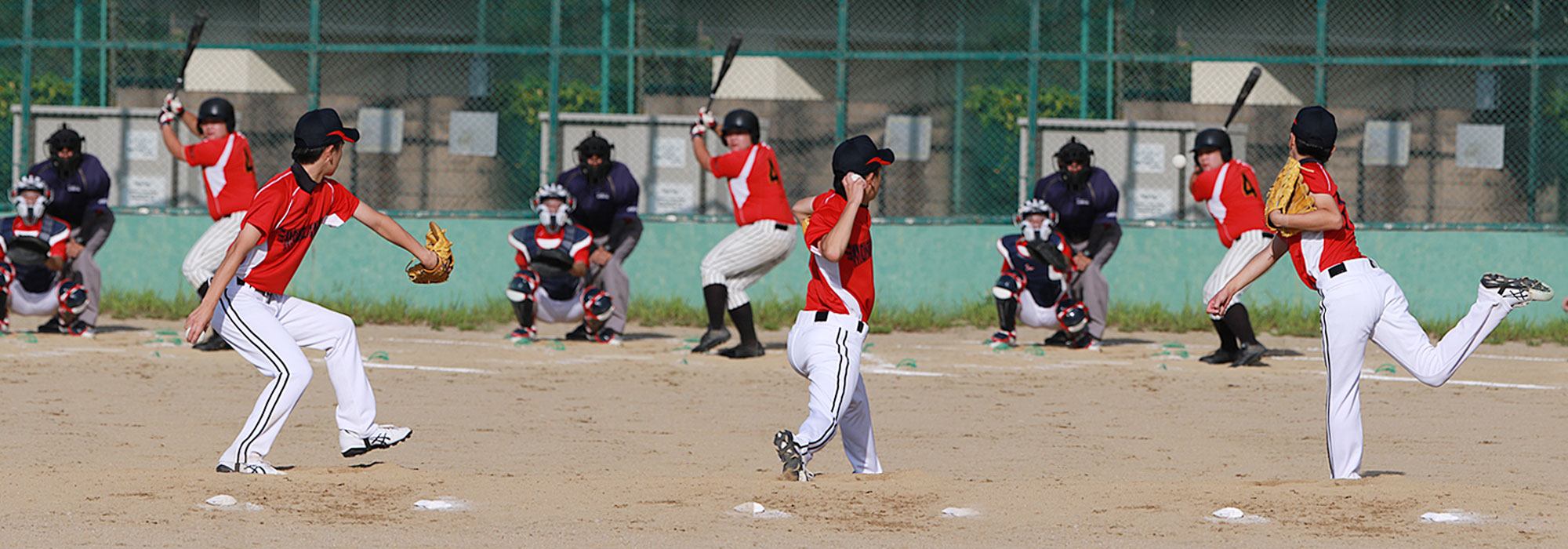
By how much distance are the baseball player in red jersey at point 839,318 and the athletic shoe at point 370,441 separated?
1.49 meters

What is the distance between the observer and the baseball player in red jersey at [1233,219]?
11.2 m

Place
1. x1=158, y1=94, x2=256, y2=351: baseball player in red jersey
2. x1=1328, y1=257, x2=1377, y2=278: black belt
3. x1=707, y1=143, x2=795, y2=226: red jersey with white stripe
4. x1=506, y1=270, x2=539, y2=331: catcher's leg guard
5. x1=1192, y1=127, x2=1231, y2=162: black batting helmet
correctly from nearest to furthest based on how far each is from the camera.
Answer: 1. x1=1328, y1=257, x2=1377, y2=278: black belt
2. x1=158, y1=94, x2=256, y2=351: baseball player in red jersey
3. x1=1192, y1=127, x2=1231, y2=162: black batting helmet
4. x1=707, y1=143, x2=795, y2=226: red jersey with white stripe
5. x1=506, y1=270, x2=539, y2=331: catcher's leg guard

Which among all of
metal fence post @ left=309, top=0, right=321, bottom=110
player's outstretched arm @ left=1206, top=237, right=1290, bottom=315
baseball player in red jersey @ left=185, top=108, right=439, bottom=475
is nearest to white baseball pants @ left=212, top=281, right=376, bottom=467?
baseball player in red jersey @ left=185, top=108, right=439, bottom=475

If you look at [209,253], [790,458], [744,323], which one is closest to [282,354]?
[790,458]

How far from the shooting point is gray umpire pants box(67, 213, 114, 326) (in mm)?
12242

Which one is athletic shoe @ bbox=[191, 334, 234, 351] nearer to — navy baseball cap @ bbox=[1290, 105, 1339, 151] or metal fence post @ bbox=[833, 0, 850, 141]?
metal fence post @ bbox=[833, 0, 850, 141]

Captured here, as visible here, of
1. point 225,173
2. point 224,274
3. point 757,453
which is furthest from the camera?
point 225,173

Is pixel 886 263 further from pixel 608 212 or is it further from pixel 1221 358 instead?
pixel 1221 358

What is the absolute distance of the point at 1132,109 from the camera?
15.3 m

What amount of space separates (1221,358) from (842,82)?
16.9 feet

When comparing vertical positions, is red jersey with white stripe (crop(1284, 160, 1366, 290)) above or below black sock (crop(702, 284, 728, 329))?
above

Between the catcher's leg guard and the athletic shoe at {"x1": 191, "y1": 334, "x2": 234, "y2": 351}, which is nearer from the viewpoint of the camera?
the athletic shoe at {"x1": 191, "y1": 334, "x2": 234, "y2": 351}

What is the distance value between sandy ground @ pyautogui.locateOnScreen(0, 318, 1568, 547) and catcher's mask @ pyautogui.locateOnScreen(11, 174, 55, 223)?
0.90 m

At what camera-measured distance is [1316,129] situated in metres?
6.58
